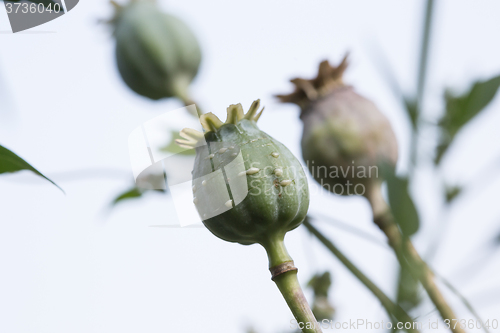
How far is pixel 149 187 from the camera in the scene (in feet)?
2.06

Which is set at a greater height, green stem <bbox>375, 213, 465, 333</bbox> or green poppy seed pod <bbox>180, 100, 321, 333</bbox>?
green poppy seed pod <bbox>180, 100, 321, 333</bbox>

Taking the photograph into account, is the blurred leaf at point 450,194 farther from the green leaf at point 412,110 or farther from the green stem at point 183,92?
the green stem at point 183,92

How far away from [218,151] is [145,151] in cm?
7

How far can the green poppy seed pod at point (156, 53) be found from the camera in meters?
0.68

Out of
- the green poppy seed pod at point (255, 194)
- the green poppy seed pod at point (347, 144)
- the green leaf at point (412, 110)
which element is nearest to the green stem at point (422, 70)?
the green leaf at point (412, 110)

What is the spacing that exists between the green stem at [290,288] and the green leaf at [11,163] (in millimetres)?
169

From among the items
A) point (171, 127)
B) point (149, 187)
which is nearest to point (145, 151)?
point (171, 127)

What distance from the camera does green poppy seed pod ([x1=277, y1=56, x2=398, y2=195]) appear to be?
602 mm

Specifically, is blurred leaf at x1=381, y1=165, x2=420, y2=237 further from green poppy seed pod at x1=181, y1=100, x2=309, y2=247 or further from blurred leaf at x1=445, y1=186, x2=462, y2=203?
green poppy seed pod at x1=181, y1=100, x2=309, y2=247

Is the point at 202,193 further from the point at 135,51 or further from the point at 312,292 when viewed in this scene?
the point at 312,292

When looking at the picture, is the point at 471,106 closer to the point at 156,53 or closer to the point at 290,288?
the point at 290,288

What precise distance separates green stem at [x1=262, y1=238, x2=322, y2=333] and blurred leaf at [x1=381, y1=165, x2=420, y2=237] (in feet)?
0.57

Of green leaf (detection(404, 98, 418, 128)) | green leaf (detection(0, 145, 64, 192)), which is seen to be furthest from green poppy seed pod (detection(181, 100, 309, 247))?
green leaf (detection(404, 98, 418, 128))

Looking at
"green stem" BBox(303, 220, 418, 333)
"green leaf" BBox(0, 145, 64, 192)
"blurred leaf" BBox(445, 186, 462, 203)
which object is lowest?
"green stem" BBox(303, 220, 418, 333)
